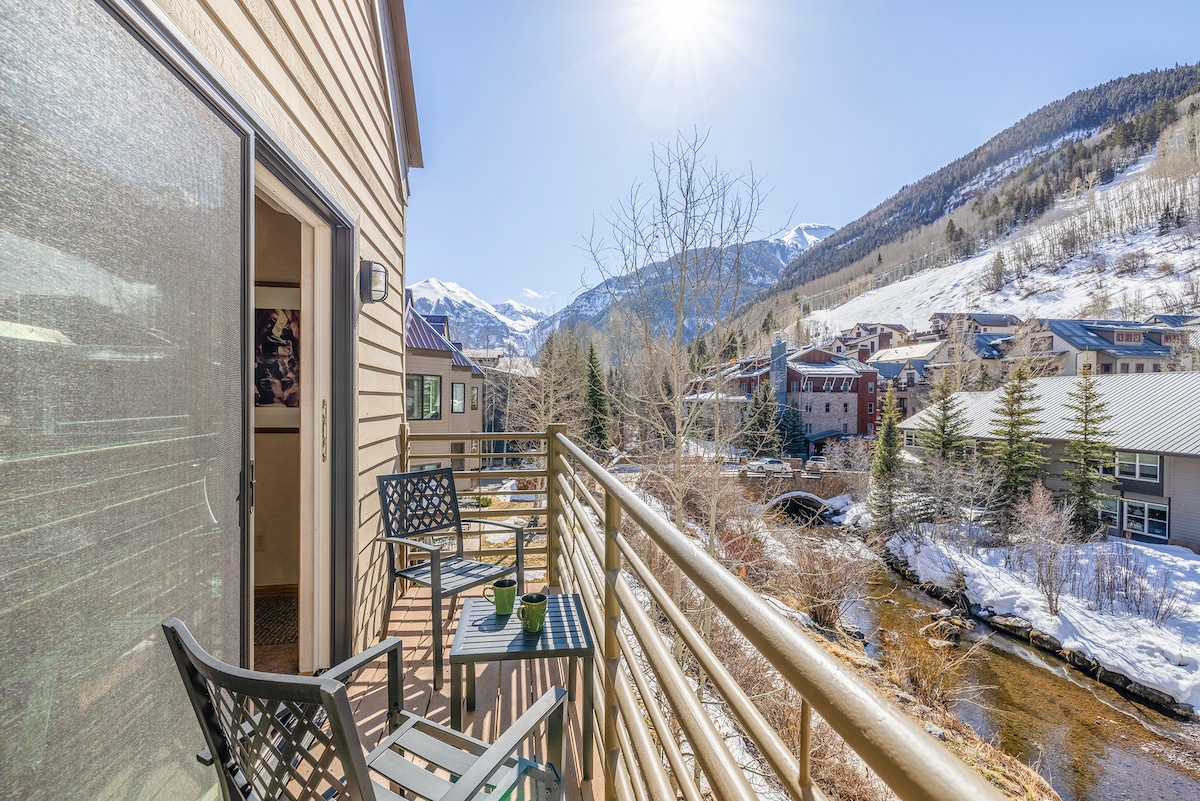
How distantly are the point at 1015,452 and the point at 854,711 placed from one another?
746 inches

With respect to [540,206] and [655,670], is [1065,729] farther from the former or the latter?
[540,206]

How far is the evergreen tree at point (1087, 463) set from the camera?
554 inches

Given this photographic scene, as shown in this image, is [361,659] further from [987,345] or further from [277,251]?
[987,345]

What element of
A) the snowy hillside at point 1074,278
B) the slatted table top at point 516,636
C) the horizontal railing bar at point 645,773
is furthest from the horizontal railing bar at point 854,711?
the snowy hillside at point 1074,278

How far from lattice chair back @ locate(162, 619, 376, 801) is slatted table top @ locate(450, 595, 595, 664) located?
2.58 ft

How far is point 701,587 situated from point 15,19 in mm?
1412

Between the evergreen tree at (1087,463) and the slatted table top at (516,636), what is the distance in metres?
16.9

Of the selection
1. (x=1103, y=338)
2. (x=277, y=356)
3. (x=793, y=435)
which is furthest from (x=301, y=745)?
(x=1103, y=338)

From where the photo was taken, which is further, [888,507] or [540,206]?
[540,206]

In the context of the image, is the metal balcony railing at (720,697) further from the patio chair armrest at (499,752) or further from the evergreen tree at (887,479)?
the evergreen tree at (887,479)

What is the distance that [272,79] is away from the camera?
1.73m

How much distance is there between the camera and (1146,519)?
46.7 feet

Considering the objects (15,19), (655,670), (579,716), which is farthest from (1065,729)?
(15,19)

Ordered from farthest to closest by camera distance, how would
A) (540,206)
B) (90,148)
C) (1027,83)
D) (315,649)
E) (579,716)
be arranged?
(1027,83)
(540,206)
(315,649)
(579,716)
(90,148)
